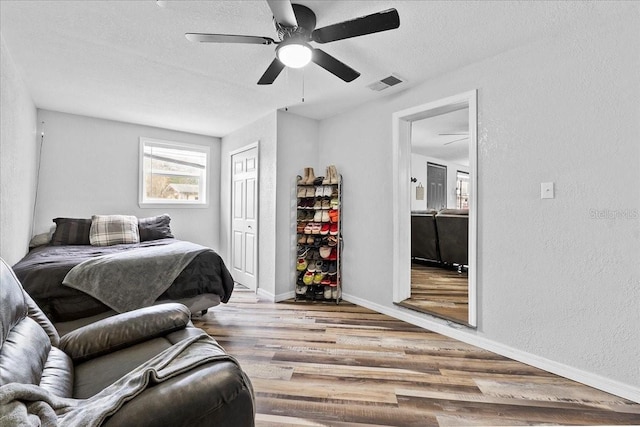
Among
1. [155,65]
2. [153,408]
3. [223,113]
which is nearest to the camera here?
[153,408]

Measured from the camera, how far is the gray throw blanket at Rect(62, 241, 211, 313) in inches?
89.4

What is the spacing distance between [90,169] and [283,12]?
384cm

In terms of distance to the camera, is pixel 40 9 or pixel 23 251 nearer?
pixel 40 9

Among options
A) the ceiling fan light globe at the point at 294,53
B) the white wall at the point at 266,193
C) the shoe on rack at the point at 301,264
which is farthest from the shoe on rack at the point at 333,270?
the ceiling fan light globe at the point at 294,53

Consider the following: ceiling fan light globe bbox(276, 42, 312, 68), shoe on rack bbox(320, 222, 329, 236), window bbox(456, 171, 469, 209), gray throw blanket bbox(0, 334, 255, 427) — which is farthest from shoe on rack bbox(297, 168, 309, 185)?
window bbox(456, 171, 469, 209)

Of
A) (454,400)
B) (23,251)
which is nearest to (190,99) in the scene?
(23,251)

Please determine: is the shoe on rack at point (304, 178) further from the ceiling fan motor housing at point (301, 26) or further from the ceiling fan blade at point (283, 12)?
the ceiling fan blade at point (283, 12)

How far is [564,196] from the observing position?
2.01 m

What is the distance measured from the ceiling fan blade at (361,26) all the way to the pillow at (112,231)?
3.25 metres

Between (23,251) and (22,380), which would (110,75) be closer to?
(23,251)

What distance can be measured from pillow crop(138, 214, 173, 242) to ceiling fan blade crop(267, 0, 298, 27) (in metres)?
3.23

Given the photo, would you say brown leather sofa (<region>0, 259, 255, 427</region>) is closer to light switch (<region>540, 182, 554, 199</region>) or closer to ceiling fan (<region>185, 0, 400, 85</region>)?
ceiling fan (<region>185, 0, 400, 85</region>)

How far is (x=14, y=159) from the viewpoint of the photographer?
2561mm

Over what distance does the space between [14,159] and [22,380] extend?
2568 mm
